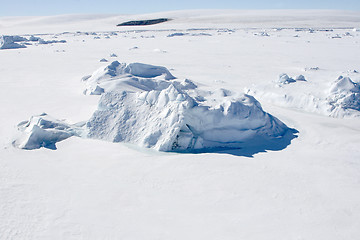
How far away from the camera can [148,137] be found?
11.9 ft

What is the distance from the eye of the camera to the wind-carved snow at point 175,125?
362 cm

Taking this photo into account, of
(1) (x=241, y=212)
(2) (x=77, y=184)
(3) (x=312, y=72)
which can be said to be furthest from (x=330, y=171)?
(3) (x=312, y=72)

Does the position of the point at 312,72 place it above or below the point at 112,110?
below

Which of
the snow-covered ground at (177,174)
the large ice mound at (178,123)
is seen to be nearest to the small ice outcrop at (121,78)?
the snow-covered ground at (177,174)

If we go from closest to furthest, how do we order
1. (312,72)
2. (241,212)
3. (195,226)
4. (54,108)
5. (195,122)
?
(195,226)
(241,212)
(195,122)
(54,108)
(312,72)

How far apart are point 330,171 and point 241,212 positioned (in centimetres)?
118

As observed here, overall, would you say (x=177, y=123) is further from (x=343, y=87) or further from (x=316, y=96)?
(x=343, y=87)

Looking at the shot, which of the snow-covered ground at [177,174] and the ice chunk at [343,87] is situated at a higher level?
the ice chunk at [343,87]

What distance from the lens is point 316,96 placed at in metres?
5.32

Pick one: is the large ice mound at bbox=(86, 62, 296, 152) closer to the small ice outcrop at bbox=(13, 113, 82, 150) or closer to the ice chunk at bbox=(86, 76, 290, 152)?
the ice chunk at bbox=(86, 76, 290, 152)

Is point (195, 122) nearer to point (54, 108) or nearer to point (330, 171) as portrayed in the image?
point (330, 171)

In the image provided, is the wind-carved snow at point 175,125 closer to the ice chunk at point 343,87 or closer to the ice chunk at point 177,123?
the ice chunk at point 177,123

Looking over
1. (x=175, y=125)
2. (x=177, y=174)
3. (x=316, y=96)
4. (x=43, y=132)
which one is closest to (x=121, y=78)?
(x=43, y=132)

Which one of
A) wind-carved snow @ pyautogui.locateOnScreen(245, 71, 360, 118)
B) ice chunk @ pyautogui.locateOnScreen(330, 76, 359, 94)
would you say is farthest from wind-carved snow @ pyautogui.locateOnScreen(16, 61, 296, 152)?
ice chunk @ pyautogui.locateOnScreen(330, 76, 359, 94)
